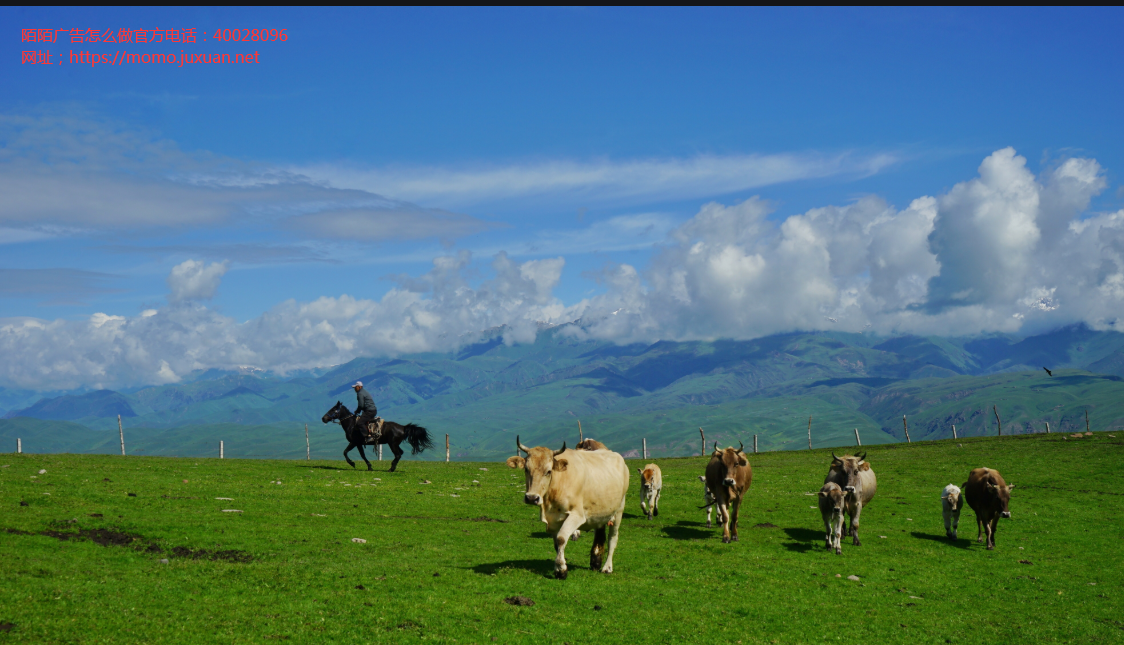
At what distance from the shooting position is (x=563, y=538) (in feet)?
58.8

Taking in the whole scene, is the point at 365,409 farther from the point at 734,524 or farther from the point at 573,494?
the point at 573,494

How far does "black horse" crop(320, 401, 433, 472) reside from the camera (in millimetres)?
42438

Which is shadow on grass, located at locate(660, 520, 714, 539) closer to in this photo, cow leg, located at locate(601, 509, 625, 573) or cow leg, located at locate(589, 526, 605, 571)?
cow leg, located at locate(601, 509, 625, 573)

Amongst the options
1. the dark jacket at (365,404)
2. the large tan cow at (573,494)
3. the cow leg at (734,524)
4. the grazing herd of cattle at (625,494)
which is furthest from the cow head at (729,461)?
the dark jacket at (365,404)

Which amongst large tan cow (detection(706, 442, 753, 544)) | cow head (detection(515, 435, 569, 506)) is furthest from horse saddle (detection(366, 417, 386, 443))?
cow head (detection(515, 435, 569, 506))

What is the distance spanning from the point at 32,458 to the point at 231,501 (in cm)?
2195

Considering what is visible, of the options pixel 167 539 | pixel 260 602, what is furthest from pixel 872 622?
pixel 167 539

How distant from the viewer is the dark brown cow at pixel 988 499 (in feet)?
91.2

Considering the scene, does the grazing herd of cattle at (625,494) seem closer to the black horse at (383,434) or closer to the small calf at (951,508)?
the small calf at (951,508)

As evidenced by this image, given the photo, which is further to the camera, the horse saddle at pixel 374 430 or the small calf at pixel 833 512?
the horse saddle at pixel 374 430

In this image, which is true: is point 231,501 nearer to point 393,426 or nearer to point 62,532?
point 62,532

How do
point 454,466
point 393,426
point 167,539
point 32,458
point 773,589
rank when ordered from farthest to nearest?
point 454,466 → point 393,426 → point 32,458 → point 167,539 → point 773,589

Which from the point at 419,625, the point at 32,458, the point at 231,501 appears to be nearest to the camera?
the point at 419,625

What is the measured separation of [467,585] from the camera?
57.7 ft
